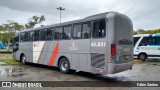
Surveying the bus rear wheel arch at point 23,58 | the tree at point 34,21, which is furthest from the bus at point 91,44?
the tree at point 34,21

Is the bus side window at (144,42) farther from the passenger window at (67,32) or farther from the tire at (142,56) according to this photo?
the passenger window at (67,32)

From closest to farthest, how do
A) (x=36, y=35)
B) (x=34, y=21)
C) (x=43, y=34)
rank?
1. (x=43, y=34)
2. (x=36, y=35)
3. (x=34, y=21)

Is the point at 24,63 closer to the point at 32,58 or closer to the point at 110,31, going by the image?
the point at 32,58

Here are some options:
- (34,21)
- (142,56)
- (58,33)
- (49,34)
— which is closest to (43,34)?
(49,34)

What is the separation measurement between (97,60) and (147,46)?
1165cm

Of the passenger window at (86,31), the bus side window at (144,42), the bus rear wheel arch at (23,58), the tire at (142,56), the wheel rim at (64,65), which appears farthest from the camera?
the tire at (142,56)

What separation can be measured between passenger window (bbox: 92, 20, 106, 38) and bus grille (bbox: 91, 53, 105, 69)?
978 millimetres

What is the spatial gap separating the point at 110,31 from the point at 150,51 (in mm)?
11950

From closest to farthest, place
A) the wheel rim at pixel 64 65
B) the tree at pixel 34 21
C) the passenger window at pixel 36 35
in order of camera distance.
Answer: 1. the wheel rim at pixel 64 65
2. the passenger window at pixel 36 35
3. the tree at pixel 34 21

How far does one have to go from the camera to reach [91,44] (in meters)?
9.20

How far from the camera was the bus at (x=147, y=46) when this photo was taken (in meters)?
18.3

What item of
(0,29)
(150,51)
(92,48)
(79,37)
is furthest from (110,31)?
(0,29)

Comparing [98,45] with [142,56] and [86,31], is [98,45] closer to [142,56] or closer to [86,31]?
[86,31]

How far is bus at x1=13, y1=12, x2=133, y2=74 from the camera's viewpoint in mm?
8328
